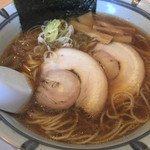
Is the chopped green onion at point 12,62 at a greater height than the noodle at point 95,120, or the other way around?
the chopped green onion at point 12,62

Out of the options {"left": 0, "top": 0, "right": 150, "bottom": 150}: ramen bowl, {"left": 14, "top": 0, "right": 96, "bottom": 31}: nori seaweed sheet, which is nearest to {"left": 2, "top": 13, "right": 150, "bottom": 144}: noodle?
{"left": 0, "top": 0, "right": 150, "bottom": 150}: ramen bowl

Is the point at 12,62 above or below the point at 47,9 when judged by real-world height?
below

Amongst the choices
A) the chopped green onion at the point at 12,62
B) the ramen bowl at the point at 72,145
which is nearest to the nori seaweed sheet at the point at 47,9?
the ramen bowl at the point at 72,145

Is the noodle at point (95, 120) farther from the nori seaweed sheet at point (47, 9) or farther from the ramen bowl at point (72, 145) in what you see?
the nori seaweed sheet at point (47, 9)

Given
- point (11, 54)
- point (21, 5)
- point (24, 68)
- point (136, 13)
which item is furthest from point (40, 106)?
point (136, 13)

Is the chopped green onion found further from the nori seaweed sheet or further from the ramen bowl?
the nori seaweed sheet

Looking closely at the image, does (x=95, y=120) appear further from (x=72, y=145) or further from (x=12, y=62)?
(x=12, y=62)

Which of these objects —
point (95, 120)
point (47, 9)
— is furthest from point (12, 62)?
point (95, 120)
